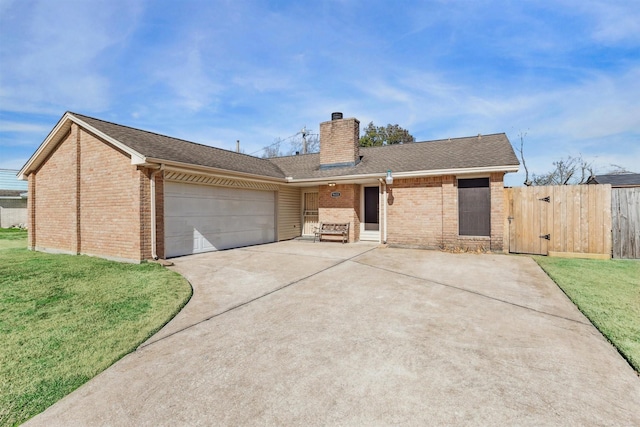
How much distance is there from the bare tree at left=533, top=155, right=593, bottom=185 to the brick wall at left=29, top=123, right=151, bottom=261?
28.9 meters

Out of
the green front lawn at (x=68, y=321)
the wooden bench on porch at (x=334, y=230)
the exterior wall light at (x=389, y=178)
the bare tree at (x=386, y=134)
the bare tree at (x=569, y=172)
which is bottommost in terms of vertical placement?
the green front lawn at (x=68, y=321)

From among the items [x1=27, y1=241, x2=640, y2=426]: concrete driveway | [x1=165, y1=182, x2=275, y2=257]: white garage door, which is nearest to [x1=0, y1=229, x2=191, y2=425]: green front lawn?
[x1=27, y1=241, x2=640, y2=426]: concrete driveway

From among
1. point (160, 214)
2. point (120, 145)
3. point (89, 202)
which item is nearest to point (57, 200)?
point (89, 202)

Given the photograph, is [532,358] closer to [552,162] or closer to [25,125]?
[552,162]

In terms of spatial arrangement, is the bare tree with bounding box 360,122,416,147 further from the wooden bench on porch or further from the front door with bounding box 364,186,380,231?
the wooden bench on porch

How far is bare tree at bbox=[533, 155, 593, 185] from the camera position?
22891mm

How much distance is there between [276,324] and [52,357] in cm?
254

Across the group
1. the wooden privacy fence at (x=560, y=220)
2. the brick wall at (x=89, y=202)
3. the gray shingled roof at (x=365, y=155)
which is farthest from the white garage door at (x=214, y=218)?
the wooden privacy fence at (x=560, y=220)

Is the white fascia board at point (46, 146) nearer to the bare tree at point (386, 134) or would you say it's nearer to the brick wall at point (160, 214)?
the brick wall at point (160, 214)

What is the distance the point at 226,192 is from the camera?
11180 mm

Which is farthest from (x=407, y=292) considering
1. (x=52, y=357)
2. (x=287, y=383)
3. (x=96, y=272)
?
(x=96, y=272)

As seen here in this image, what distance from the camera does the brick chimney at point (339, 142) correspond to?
44.5ft

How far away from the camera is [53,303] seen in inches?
199

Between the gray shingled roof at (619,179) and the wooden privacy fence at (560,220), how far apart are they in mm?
13270
